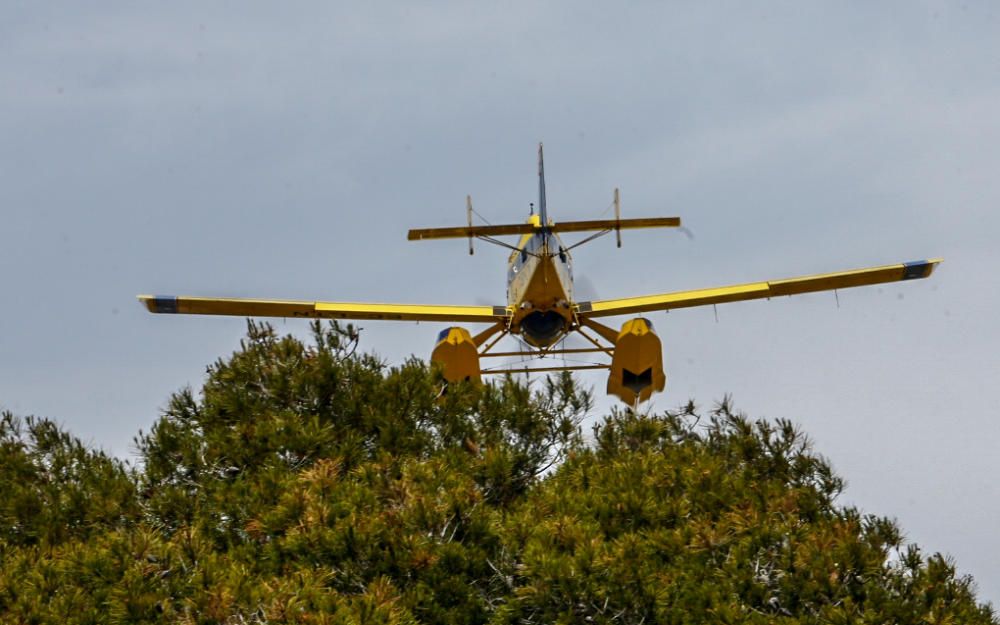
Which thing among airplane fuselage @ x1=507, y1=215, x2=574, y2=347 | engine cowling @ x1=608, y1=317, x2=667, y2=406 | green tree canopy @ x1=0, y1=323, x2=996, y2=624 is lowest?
green tree canopy @ x1=0, y1=323, x2=996, y2=624

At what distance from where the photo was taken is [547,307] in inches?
955

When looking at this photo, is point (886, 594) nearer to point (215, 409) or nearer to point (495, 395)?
point (495, 395)

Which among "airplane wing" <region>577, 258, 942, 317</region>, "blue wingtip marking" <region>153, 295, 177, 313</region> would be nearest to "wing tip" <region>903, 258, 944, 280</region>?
"airplane wing" <region>577, 258, 942, 317</region>

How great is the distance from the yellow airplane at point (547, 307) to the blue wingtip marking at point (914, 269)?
0.02 m

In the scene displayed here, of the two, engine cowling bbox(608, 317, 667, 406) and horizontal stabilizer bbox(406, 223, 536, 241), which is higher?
horizontal stabilizer bbox(406, 223, 536, 241)

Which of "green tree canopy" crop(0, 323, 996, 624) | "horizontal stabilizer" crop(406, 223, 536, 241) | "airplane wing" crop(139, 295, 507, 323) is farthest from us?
"airplane wing" crop(139, 295, 507, 323)

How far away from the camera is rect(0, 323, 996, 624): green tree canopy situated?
13.0 metres

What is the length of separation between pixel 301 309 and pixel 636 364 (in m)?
6.87

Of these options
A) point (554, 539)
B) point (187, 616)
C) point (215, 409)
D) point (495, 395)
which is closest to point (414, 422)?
point (495, 395)

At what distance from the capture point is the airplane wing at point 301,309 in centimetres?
2686

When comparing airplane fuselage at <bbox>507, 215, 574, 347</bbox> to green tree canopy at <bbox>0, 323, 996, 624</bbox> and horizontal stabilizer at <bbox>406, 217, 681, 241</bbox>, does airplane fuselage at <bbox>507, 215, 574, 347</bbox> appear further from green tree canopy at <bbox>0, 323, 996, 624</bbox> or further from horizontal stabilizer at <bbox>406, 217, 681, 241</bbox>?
green tree canopy at <bbox>0, 323, 996, 624</bbox>

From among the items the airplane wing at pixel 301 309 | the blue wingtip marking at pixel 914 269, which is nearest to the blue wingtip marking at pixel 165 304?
the airplane wing at pixel 301 309

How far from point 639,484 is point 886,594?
→ 2.99m

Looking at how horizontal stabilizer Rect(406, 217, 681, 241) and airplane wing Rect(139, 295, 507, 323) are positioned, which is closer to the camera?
horizontal stabilizer Rect(406, 217, 681, 241)
